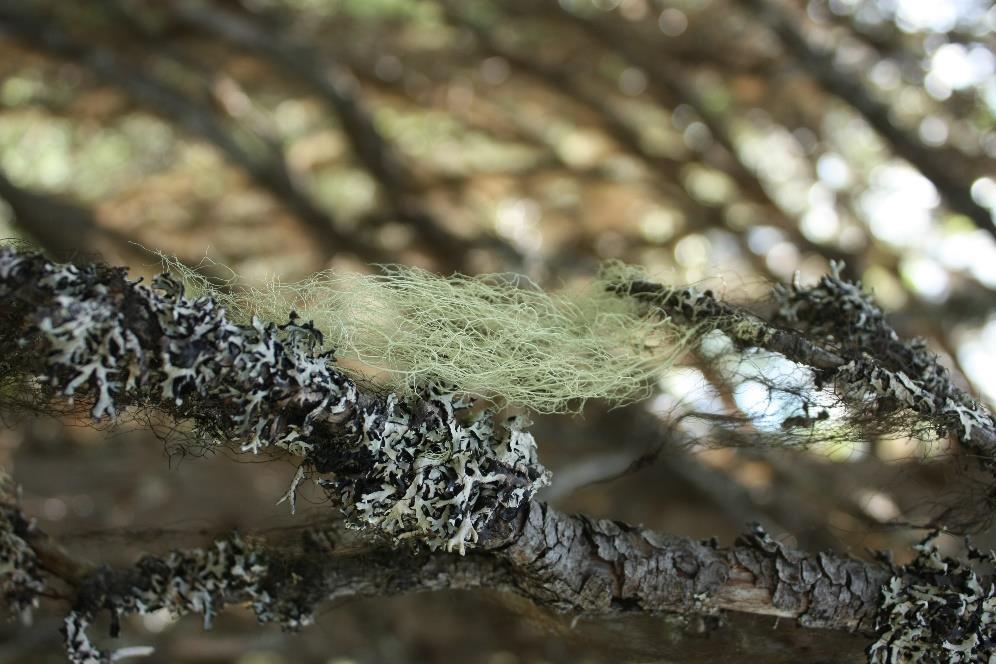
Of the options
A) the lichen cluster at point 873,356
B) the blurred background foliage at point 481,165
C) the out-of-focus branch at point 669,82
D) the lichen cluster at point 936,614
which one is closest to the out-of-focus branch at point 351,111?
the blurred background foliage at point 481,165

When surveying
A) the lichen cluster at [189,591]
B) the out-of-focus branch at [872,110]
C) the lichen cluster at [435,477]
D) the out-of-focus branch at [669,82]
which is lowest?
the lichen cluster at [189,591]

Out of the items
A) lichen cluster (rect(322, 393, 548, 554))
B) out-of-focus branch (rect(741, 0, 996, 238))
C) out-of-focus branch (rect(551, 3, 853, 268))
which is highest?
out-of-focus branch (rect(551, 3, 853, 268))

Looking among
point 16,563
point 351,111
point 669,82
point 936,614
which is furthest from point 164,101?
point 936,614

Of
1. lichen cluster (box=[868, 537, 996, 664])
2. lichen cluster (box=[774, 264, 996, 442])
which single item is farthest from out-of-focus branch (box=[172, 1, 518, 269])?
lichen cluster (box=[868, 537, 996, 664])

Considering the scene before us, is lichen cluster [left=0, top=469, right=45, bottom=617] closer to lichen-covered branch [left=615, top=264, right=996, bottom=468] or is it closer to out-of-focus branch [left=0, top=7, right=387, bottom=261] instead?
lichen-covered branch [left=615, top=264, right=996, bottom=468]

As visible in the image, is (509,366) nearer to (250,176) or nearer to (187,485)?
(250,176)

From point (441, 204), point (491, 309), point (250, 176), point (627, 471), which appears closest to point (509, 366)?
point (491, 309)

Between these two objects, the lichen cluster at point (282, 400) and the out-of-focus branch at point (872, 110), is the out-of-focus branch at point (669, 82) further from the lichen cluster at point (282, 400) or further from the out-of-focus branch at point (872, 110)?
the lichen cluster at point (282, 400)
